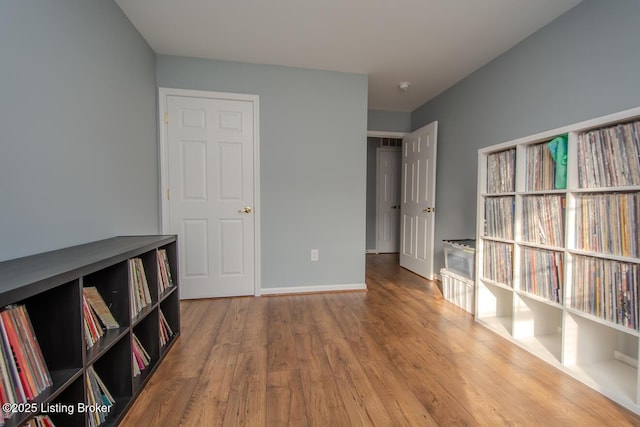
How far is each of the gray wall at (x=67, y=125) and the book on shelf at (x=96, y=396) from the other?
23.1 inches

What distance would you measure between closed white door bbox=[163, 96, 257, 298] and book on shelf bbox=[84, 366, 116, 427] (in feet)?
4.83

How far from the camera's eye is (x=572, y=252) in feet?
4.82

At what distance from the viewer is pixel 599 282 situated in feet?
4.52

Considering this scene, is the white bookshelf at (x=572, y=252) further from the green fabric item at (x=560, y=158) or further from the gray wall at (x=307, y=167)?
the gray wall at (x=307, y=167)

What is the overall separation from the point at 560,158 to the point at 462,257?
48.9 inches

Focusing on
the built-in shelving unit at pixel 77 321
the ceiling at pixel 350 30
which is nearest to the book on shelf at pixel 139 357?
the built-in shelving unit at pixel 77 321

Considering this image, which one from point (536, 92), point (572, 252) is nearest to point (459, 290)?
point (572, 252)

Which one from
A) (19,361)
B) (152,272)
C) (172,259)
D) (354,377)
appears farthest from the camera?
(172,259)

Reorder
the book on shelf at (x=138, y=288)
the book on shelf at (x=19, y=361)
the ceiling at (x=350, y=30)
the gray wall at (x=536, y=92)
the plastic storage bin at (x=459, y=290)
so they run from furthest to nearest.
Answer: the plastic storage bin at (x=459, y=290) < the ceiling at (x=350, y=30) < the gray wall at (x=536, y=92) < the book on shelf at (x=138, y=288) < the book on shelf at (x=19, y=361)

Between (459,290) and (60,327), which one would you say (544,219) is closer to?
(459,290)

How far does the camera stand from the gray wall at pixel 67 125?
1047 millimetres

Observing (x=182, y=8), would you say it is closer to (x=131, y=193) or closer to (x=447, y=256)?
(x=131, y=193)

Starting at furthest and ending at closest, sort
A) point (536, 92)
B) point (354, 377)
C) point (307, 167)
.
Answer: point (307, 167), point (536, 92), point (354, 377)

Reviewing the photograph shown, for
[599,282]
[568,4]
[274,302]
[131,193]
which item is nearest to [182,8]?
[131,193]
